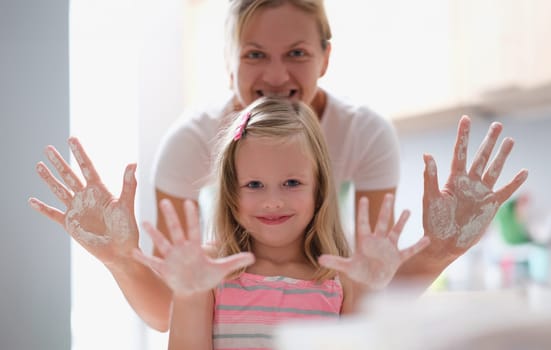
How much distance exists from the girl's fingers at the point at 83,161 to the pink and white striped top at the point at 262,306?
236 millimetres

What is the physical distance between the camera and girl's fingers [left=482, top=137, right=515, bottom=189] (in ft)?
2.91

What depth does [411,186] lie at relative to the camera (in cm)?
257

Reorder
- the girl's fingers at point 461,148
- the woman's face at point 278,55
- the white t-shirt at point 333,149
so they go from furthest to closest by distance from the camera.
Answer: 1. the white t-shirt at point 333,149
2. the woman's face at point 278,55
3. the girl's fingers at point 461,148

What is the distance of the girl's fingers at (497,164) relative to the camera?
886 millimetres

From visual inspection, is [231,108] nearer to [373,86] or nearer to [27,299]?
[27,299]

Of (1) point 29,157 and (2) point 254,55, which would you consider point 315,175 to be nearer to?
(2) point 254,55

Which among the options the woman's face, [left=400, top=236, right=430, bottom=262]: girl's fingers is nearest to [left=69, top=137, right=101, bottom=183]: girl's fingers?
the woman's face

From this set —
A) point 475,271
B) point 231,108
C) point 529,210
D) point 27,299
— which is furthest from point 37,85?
point 529,210

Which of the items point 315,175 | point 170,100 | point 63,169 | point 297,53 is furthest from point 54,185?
point 170,100

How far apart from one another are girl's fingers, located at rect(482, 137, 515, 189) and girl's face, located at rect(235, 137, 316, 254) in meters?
0.26

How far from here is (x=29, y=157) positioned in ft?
2.45

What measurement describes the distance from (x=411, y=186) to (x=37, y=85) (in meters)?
2.04

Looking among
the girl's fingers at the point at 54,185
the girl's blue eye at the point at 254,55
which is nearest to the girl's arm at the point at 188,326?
the girl's fingers at the point at 54,185

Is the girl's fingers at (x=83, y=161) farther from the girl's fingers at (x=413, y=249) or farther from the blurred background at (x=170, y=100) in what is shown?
the girl's fingers at (x=413, y=249)
